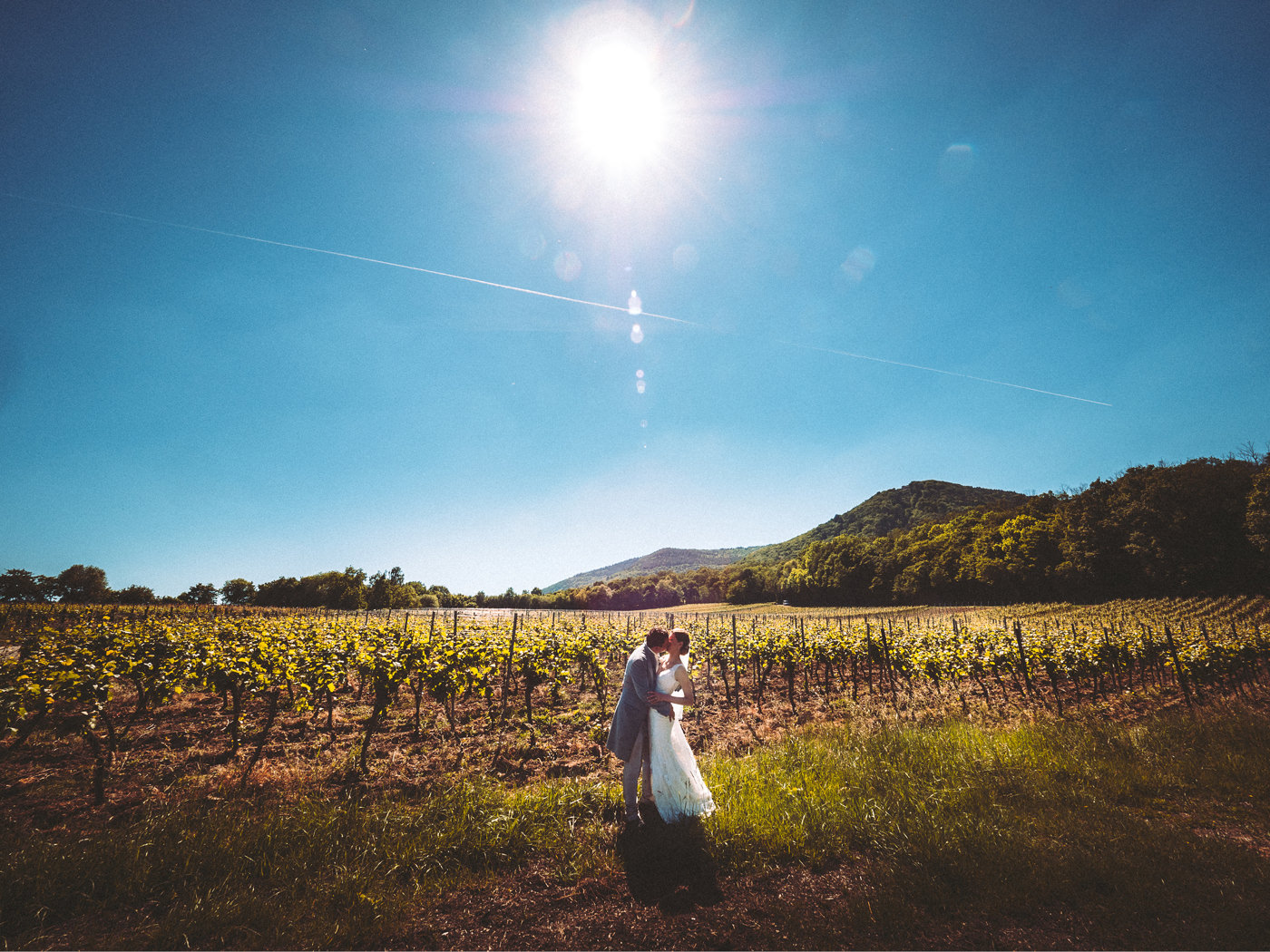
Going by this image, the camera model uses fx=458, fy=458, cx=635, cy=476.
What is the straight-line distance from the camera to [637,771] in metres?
5.26

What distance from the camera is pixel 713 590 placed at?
408 feet

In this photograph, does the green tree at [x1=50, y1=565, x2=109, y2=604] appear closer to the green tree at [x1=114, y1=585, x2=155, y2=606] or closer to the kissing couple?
the green tree at [x1=114, y1=585, x2=155, y2=606]

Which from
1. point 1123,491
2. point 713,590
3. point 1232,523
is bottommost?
point 713,590

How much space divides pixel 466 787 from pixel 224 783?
12.6ft

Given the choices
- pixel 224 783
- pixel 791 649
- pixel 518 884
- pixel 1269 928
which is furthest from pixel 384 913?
pixel 791 649

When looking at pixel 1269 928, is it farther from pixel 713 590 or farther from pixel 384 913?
pixel 713 590

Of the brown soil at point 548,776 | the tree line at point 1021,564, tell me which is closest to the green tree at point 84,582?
the tree line at point 1021,564

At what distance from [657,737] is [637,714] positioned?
0.35 m

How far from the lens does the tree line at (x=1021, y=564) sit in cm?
4403

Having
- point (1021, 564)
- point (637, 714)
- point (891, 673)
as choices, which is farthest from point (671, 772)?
point (1021, 564)

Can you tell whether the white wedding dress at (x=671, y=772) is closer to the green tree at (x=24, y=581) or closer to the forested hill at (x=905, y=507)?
the green tree at (x=24, y=581)

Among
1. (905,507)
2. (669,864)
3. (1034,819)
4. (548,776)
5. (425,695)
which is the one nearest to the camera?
(669,864)

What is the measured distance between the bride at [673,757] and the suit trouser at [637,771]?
0.09 meters

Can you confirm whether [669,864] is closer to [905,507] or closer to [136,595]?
[136,595]
